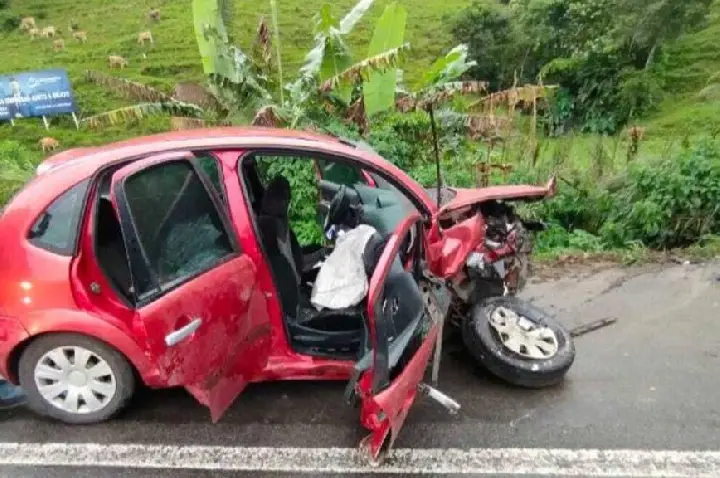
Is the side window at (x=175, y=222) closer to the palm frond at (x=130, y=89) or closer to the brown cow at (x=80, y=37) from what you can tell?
the palm frond at (x=130, y=89)

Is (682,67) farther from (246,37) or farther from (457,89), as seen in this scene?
(457,89)

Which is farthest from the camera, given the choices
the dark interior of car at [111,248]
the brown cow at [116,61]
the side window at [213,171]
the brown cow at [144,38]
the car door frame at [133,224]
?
the brown cow at [144,38]

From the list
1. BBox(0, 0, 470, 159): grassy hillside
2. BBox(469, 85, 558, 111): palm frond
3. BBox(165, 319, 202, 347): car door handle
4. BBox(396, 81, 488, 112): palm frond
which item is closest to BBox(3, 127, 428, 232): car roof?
BBox(165, 319, 202, 347): car door handle

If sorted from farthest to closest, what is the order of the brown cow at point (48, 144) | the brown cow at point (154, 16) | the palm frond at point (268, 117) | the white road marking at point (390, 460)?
the brown cow at point (154, 16) < the brown cow at point (48, 144) < the palm frond at point (268, 117) < the white road marking at point (390, 460)

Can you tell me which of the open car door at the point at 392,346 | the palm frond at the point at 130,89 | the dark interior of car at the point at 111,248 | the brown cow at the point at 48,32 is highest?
the brown cow at the point at 48,32

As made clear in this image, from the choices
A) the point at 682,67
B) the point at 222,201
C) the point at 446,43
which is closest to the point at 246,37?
the point at 446,43

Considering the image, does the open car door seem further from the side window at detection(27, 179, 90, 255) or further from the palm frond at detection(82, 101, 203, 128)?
the palm frond at detection(82, 101, 203, 128)

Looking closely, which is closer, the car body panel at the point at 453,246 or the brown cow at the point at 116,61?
the car body panel at the point at 453,246

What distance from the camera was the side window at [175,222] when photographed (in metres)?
3.52

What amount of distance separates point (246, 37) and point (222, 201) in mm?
30835

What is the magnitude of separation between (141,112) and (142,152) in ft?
12.1

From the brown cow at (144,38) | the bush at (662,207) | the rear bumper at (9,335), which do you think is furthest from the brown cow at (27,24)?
the rear bumper at (9,335)

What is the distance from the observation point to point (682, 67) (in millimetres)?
26156

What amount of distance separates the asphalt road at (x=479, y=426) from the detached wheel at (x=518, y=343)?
14 cm
